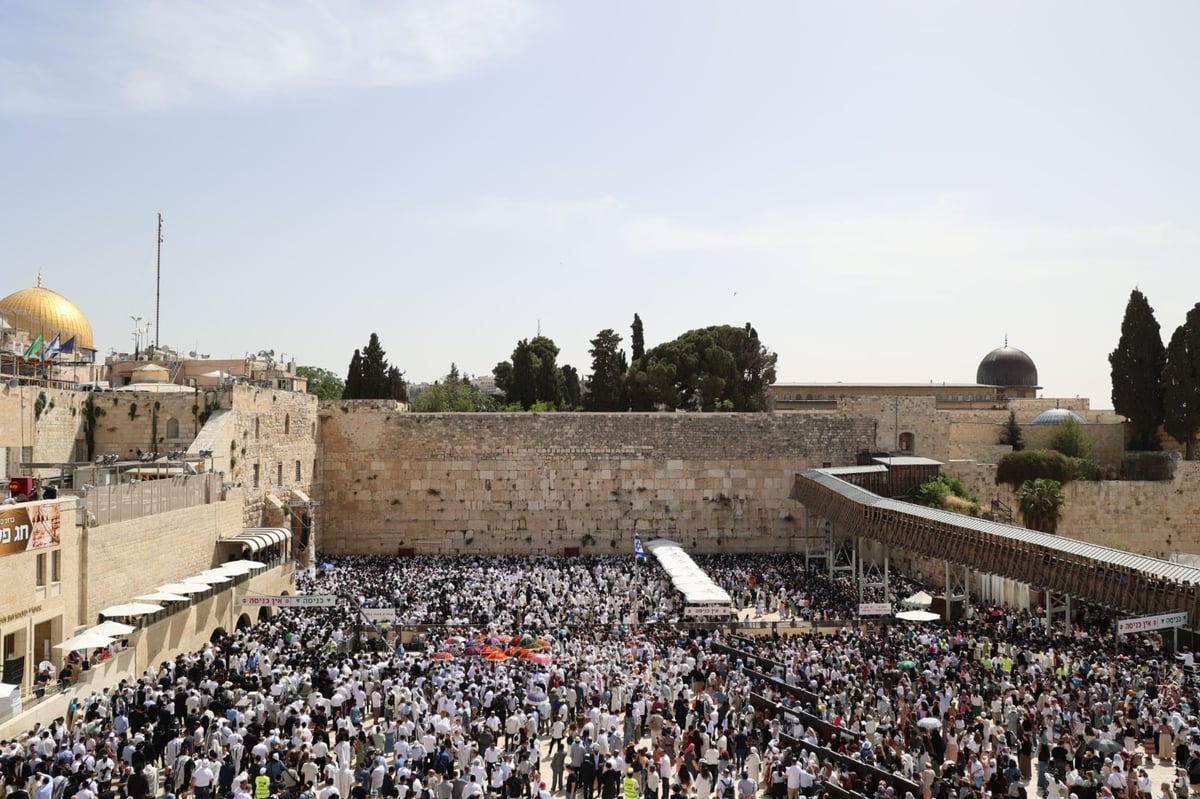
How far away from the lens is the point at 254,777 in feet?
38.2

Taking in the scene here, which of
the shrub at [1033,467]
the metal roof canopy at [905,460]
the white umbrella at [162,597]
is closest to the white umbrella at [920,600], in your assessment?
the metal roof canopy at [905,460]

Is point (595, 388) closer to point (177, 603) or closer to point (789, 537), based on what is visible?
point (789, 537)

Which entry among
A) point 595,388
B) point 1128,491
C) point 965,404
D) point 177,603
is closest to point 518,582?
point 177,603

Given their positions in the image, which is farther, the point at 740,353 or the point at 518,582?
the point at 740,353

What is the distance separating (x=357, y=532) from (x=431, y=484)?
263 centimetres

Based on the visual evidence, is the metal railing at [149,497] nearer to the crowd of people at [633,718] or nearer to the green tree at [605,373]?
the crowd of people at [633,718]

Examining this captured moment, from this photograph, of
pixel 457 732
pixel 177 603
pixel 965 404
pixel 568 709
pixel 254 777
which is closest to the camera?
pixel 254 777

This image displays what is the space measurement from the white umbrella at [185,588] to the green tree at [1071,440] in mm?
27491

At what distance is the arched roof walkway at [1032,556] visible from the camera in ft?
50.4

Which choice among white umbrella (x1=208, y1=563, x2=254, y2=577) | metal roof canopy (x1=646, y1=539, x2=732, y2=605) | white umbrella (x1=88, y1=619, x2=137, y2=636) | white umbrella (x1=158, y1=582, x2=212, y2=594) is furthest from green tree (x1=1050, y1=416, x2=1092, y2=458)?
white umbrella (x1=88, y1=619, x2=137, y2=636)

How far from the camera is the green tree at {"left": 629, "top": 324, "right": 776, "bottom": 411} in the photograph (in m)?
42.0

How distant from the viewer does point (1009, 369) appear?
4803 cm

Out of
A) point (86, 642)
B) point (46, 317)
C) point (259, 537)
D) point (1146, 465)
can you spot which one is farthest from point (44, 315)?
point (1146, 465)

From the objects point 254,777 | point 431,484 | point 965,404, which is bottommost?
point 254,777
